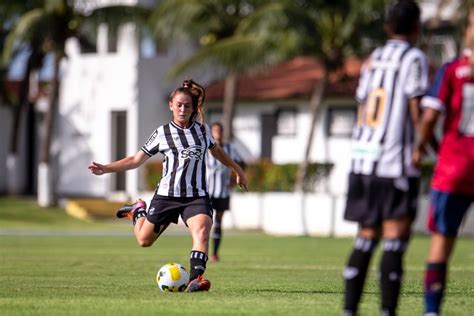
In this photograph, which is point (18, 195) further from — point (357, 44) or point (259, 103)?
point (357, 44)

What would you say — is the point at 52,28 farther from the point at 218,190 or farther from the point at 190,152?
the point at 190,152

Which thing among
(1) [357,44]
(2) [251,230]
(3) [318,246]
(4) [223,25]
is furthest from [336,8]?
(3) [318,246]

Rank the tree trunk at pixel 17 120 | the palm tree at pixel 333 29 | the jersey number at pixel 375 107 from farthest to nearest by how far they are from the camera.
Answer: the tree trunk at pixel 17 120
the palm tree at pixel 333 29
the jersey number at pixel 375 107

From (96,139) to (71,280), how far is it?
3257 cm

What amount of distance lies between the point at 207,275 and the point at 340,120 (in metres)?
27.7

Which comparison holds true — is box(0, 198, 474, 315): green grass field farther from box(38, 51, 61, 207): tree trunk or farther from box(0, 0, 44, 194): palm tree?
box(0, 0, 44, 194): palm tree

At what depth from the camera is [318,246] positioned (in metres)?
26.7

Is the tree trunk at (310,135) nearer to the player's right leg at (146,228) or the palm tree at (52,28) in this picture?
the palm tree at (52,28)

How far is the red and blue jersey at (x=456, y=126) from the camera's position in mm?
8477

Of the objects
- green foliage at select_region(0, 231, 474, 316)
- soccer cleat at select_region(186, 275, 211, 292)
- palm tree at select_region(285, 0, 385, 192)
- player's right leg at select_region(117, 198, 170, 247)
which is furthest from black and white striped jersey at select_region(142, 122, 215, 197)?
palm tree at select_region(285, 0, 385, 192)

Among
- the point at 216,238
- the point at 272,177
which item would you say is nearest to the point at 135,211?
the point at 216,238

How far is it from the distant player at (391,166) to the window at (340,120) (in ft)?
111

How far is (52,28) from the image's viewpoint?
42188mm

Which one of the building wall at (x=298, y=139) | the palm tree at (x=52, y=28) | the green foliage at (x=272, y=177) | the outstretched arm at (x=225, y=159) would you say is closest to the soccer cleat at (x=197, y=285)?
the outstretched arm at (x=225, y=159)
